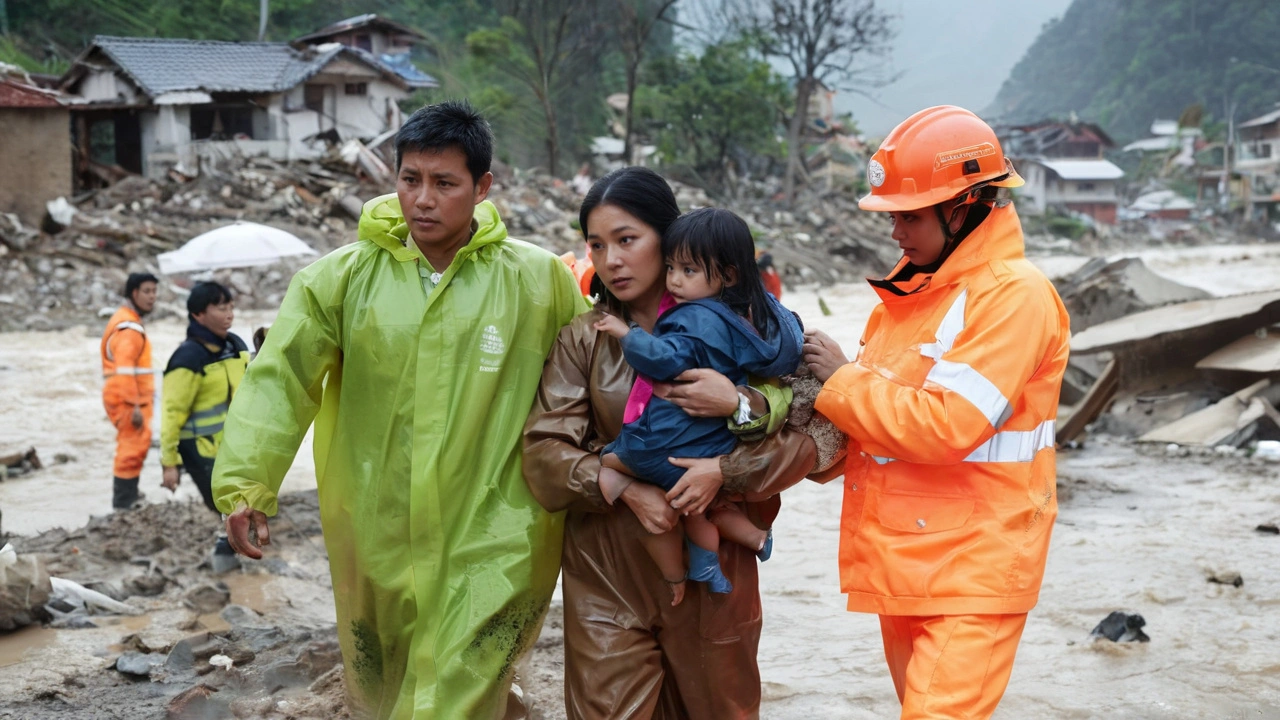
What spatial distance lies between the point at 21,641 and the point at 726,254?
13.3ft

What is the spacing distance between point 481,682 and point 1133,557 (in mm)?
4560

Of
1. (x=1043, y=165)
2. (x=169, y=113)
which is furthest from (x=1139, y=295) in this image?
(x=1043, y=165)

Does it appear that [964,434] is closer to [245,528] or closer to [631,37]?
[245,528]

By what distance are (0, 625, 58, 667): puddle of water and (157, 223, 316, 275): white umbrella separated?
22.5ft

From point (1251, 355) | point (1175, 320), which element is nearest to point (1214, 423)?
point (1251, 355)

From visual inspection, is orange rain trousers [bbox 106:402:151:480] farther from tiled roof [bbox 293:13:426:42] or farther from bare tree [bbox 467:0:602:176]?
tiled roof [bbox 293:13:426:42]

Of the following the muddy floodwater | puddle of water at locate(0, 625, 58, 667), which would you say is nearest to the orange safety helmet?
the muddy floodwater

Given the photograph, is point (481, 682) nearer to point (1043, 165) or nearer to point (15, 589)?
point (15, 589)

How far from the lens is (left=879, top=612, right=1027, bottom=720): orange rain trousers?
2596 millimetres

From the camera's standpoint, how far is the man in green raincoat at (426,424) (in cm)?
311

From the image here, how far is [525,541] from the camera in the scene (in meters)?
3.15

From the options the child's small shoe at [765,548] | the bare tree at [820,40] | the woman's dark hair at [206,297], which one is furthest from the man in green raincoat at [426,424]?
the bare tree at [820,40]

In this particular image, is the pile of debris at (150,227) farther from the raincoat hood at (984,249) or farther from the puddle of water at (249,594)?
the raincoat hood at (984,249)

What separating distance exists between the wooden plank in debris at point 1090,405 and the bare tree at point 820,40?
29.6 m
